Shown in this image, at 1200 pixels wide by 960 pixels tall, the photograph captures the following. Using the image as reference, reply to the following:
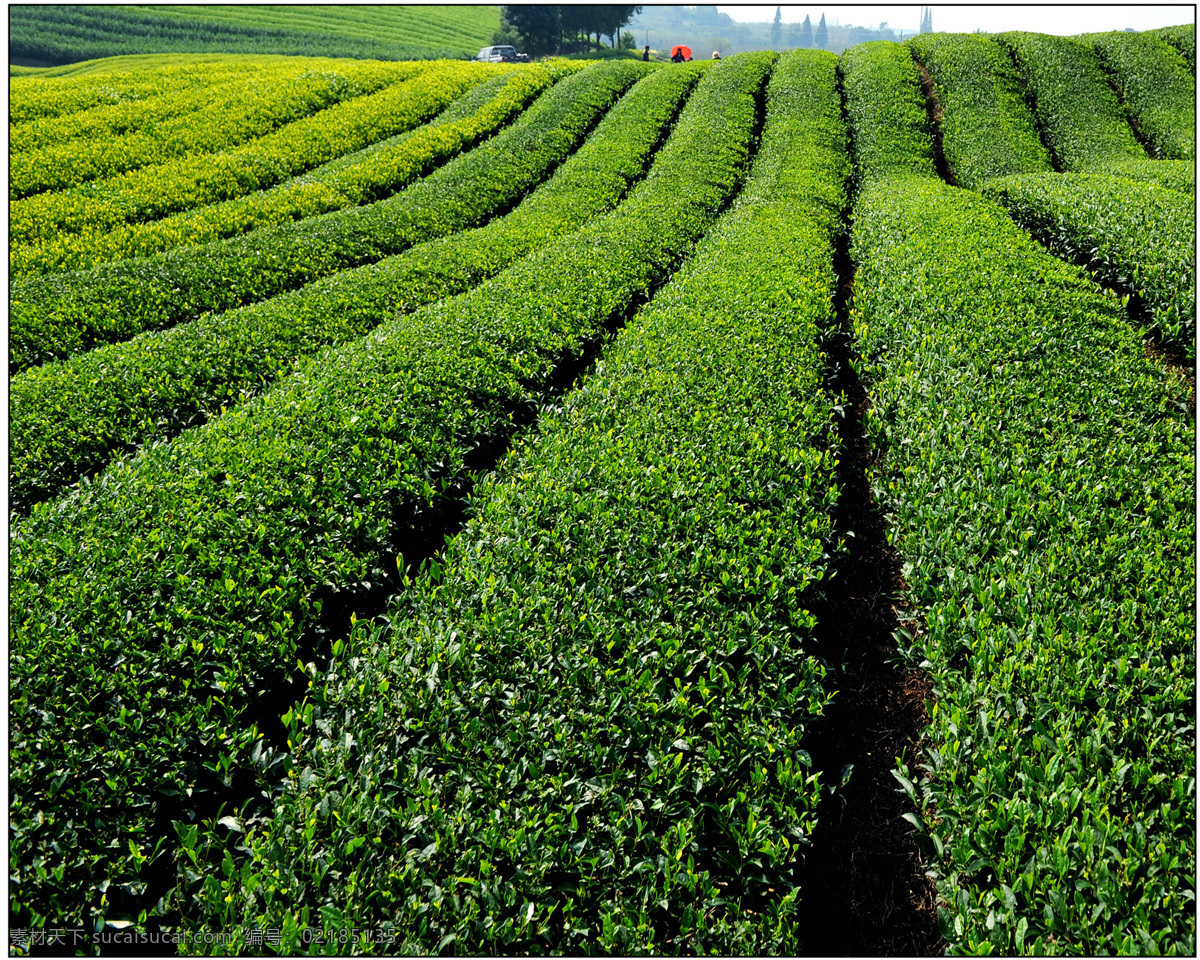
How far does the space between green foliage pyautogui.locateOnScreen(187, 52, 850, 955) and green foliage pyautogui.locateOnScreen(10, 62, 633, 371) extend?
335 inches

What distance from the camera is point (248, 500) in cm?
572

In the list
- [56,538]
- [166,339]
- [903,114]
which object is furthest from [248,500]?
[903,114]

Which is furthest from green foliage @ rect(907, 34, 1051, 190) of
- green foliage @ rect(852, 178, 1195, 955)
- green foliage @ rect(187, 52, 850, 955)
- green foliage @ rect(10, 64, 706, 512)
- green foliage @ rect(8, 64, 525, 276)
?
green foliage @ rect(187, 52, 850, 955)

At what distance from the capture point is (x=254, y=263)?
1302 centimetres

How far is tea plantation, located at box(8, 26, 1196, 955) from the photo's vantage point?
3.23 m

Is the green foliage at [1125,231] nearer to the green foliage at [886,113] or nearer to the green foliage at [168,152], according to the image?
the green foliage at [886,113]

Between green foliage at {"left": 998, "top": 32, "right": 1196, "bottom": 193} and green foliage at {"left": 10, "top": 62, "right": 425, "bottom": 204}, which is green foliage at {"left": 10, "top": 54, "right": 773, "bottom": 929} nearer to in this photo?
green foliage at {"left": 10, "top": 62, "right": 425, "bottom": 204}

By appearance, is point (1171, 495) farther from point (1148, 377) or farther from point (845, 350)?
point (845, 350)

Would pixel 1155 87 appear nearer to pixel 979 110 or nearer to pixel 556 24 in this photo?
pixel 979 110

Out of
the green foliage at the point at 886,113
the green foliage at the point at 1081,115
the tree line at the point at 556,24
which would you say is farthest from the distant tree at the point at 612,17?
the green foliage at the point at 1081,115

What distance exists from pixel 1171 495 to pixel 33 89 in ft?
114

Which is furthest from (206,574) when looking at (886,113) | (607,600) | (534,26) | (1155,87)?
(534,26)

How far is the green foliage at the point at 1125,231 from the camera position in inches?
Result: 394

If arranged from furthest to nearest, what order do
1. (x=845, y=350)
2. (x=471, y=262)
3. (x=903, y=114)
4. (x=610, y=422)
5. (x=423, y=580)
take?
(x=903, y=114) < (x=471, y=262) < (x=845, y=350) < (x=610, y=422) < (x=423, y=580)
